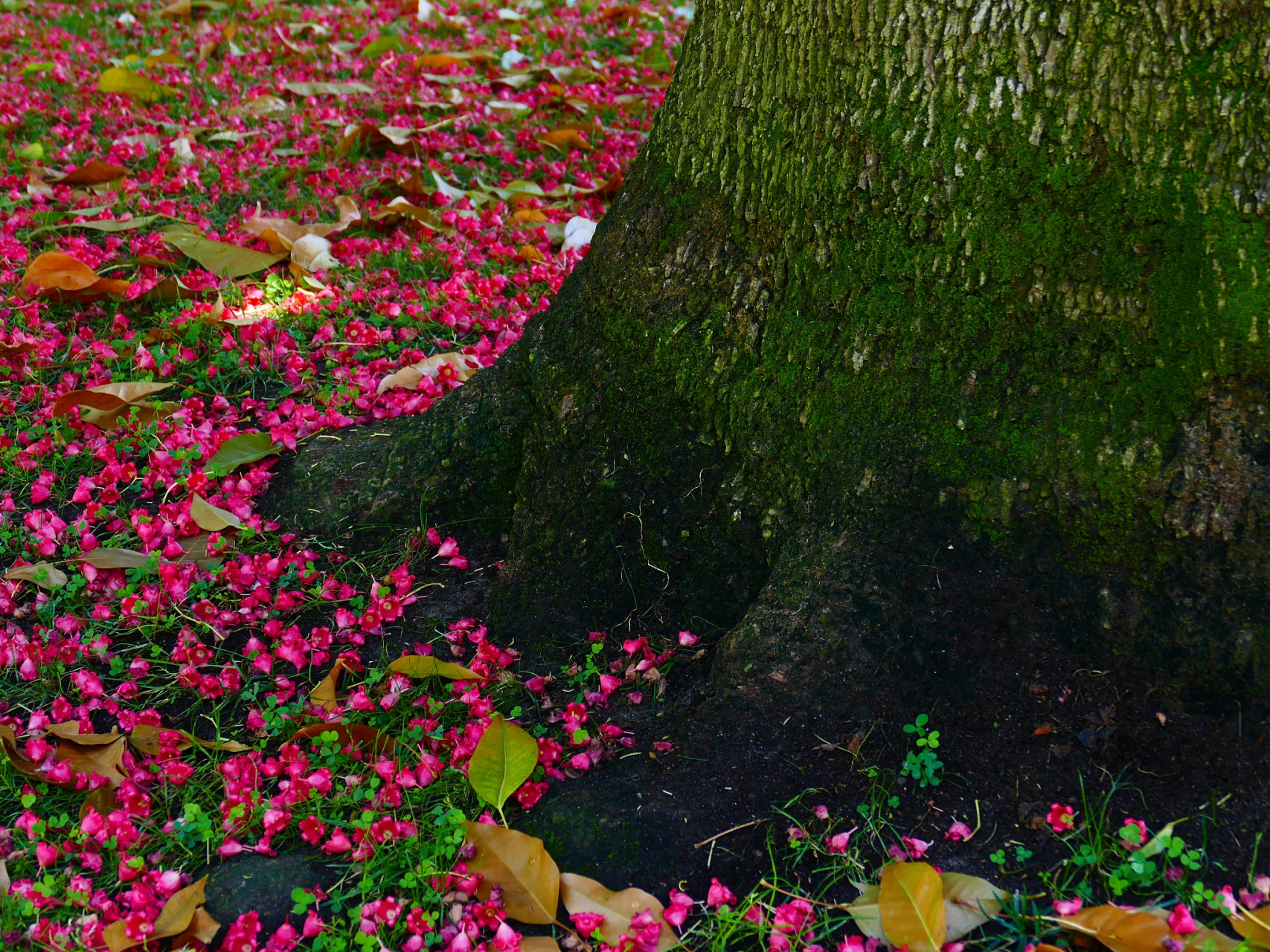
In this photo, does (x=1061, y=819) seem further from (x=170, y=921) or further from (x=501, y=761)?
(x=170, y=921)

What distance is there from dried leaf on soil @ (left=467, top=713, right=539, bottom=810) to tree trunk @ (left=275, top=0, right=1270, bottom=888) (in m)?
0.36

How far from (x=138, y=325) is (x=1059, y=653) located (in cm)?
347

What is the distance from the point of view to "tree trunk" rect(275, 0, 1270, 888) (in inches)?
65.6

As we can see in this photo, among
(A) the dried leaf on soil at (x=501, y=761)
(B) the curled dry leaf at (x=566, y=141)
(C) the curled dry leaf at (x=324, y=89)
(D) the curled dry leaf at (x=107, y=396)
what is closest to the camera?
(A) the dried leaf on soil at (x=501, y=761)

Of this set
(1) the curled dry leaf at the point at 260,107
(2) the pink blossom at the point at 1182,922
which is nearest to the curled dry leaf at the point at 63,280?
(1) the curled dry leaf at the point at 260,107

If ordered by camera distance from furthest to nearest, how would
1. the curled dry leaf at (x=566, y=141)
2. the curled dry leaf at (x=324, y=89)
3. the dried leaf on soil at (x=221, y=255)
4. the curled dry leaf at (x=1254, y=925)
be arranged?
1. the curled dry leaf at (x=324, y=89)
2. the curled dry leaf at (x=566, y=141)
3. the dried leaf on soil at (x=221, y=255)
4. the curled dry leaf at (x=1254, y=925)

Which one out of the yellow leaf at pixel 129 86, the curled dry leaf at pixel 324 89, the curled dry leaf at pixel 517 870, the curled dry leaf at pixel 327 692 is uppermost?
the curled dry leaf at pixel 324 89

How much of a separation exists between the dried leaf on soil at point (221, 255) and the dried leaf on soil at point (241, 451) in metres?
1.25

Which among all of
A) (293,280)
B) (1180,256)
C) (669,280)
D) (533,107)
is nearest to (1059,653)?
(1180,256)

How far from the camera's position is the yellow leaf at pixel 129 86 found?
5676 millimetres

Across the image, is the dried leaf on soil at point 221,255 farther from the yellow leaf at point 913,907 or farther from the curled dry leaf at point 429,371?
the yellow leaf at point 913,907

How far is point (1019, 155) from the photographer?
1742mm

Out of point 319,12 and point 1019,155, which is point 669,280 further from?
point 319,12

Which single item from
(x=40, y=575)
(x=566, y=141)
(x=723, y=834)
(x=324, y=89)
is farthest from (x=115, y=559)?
(x=324, y=89)
